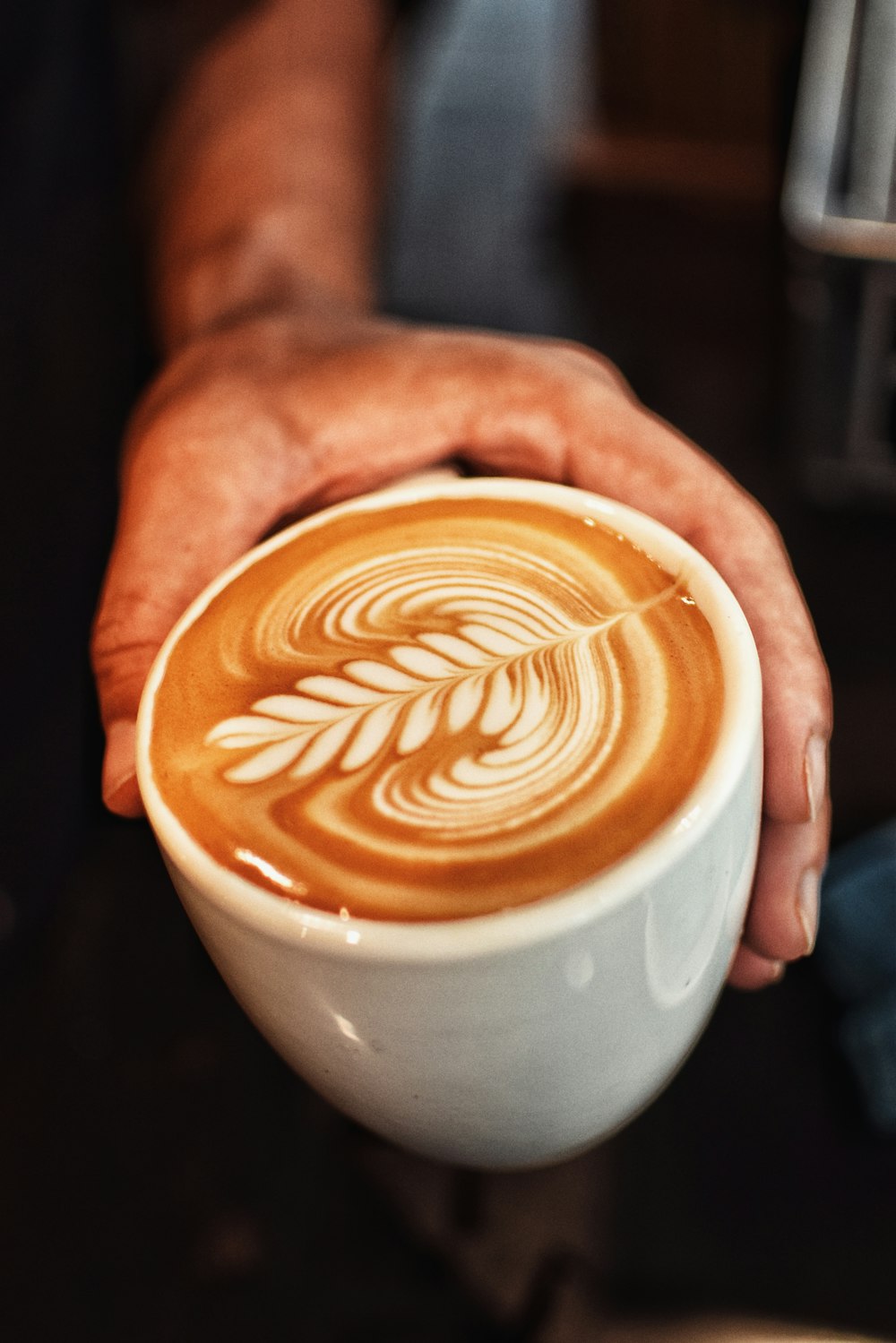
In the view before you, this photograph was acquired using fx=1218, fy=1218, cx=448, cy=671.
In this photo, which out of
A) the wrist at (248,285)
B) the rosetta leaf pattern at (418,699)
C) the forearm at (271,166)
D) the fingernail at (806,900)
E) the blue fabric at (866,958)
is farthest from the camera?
the forearm at (271,166)

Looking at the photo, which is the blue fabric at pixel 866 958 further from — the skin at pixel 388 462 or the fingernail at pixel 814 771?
the fingernail at pixel 814 771

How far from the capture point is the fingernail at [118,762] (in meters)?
0.64

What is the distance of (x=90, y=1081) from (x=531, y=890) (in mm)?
822

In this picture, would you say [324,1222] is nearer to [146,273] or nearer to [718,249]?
[146,273]

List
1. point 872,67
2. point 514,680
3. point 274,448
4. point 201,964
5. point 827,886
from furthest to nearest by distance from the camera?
1. point 872,67
2. point 201,964
3. point 827,886
4. point 274,448
5. point 514,680

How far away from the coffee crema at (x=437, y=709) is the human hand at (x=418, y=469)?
8 cm

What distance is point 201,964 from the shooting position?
46.4 inches

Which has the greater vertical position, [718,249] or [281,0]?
[281,0]

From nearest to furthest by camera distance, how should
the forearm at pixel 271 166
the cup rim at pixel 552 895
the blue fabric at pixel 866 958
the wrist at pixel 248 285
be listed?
1. the cup rim at pixel 552 895
2. the blue fabric at pixel 866 958
3. the wrist at pixel 248 285
4. the forearm at pixel 271 166

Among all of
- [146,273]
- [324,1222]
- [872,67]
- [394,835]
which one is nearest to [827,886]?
[324,1222]

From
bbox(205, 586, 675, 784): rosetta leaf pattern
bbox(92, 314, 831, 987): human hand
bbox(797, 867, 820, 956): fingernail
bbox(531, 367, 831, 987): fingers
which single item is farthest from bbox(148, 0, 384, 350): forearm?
bbox(797, 867, 820, 956): fingernail

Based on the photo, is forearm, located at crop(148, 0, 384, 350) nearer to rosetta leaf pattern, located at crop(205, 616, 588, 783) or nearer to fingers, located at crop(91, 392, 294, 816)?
fingers, located at crop(91, 392, 294, 816)

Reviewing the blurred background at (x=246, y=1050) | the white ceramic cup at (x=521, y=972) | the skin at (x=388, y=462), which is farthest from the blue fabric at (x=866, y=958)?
the white ceramic cup at (x=521, y=972)

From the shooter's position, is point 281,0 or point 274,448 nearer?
point 274,448
